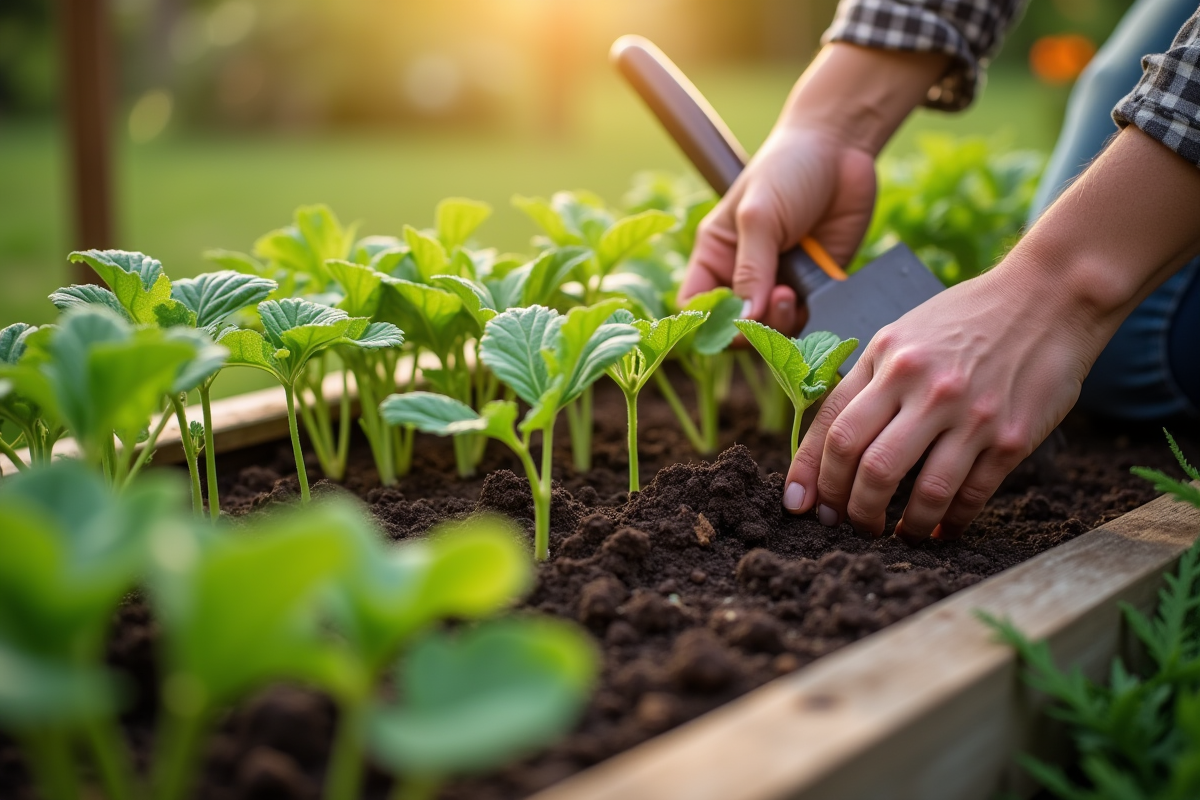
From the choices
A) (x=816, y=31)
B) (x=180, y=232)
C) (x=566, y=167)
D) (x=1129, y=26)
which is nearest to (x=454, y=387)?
(x=1129, y=26)

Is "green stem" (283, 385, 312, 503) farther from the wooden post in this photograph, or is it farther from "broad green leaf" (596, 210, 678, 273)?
the wooden post

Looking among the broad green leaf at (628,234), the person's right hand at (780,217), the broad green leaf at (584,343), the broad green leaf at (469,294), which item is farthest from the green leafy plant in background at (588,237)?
the broad green leaf at (584,343)

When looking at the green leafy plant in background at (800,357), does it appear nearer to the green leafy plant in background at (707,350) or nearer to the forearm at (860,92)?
the green leafy plant in background at (707,350)

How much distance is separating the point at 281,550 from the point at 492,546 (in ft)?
0.38

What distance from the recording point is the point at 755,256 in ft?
5.15

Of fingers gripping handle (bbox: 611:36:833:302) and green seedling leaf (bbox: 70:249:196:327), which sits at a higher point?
fingers gripping handle (bbox: 611:36:833:302)

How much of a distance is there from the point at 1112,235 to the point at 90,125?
2792 mm

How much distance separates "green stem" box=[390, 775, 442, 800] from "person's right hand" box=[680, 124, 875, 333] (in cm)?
100

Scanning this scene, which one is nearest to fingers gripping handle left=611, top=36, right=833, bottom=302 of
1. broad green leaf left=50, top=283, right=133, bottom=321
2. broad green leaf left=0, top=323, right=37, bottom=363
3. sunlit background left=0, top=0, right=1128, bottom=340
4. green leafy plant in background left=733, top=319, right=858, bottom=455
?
green leafy plant in background left=733, top=319, right=858, bottom=455

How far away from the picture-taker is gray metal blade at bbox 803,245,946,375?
150 cm

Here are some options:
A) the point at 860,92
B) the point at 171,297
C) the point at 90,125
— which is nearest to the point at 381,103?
the point at 90,125

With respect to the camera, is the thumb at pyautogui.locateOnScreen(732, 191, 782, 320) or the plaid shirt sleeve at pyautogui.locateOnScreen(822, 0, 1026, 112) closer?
the thumb at pyautogui.locateOnScreen(732, 191, 782, 320)

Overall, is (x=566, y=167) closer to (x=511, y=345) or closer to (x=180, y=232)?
(x=180, y=232)

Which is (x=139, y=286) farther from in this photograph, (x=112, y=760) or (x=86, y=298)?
(x=112, y=760)
